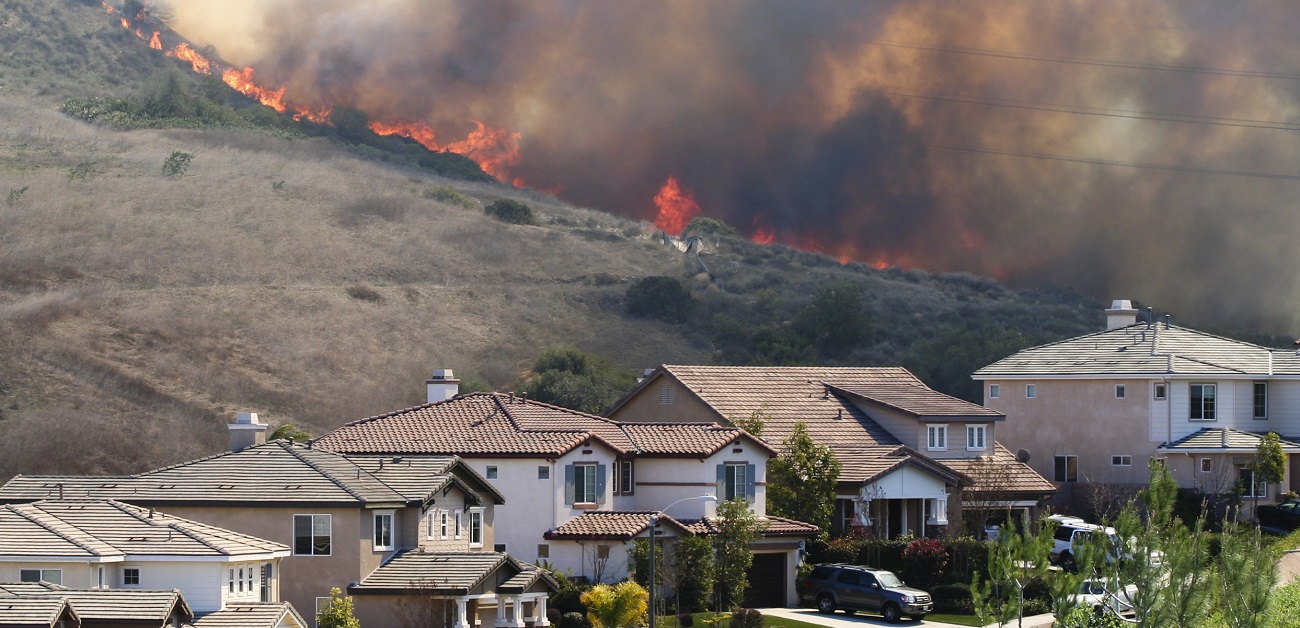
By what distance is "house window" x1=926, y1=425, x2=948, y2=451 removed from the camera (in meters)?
69.6

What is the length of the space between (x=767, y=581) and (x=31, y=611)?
2707cm

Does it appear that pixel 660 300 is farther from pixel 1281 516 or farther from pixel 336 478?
pixel 336 478

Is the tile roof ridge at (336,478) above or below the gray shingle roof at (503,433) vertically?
below

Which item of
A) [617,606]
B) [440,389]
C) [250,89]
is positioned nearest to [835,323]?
[440,389]

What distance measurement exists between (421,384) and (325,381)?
5.08m

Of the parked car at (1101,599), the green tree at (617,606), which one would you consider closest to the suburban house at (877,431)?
the parked car at (1101,599)

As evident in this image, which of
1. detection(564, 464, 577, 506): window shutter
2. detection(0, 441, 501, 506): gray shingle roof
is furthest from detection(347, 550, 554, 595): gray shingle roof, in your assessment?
detection(564, 464, 577, 506): window shutter

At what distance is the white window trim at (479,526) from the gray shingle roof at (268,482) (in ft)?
5.63

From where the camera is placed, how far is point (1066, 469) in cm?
7500

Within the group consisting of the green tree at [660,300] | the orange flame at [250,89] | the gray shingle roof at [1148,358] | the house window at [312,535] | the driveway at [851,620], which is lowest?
the driveway at [851,620]

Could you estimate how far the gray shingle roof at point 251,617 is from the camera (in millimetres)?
41406

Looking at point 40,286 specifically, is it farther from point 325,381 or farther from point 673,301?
point 673,301

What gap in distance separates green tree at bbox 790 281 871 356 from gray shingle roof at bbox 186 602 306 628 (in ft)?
229

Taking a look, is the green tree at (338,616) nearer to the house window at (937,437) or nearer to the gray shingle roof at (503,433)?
the gray shingle roof at (503,433)
